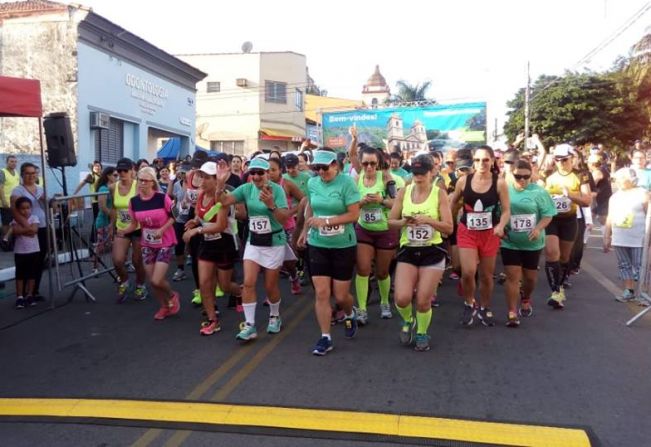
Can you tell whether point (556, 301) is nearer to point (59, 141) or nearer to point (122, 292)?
point (122, 292)

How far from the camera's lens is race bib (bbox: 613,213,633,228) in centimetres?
806

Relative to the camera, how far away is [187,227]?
6914 mm

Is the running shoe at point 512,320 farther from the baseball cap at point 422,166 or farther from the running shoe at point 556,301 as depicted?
the baseball cap at point 422,166

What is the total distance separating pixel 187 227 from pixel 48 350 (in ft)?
6.09

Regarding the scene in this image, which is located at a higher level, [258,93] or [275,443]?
[258,93]

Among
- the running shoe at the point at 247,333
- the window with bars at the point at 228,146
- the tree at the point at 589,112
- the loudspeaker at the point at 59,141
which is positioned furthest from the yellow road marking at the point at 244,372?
the window with bars at the point at 228,146

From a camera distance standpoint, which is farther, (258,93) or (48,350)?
(258,93)

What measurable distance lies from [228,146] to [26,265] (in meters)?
33.5

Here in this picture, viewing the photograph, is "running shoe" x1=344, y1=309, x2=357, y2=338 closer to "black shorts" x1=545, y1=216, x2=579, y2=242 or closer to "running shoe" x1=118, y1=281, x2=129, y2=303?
"black shorts" x1=545, y1=216, x2=579, y2=242

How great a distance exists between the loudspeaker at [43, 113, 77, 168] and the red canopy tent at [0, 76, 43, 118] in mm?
1835

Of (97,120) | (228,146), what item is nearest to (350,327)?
(97,120)

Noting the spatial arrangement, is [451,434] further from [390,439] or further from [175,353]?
[175,353]

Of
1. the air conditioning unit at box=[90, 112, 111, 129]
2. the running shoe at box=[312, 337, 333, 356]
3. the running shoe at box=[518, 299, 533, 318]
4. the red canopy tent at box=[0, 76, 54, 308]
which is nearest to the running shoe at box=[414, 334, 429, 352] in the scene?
the running shoe at box=[312, 337, 333, 356]

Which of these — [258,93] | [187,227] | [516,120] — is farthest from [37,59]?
[516,120]
